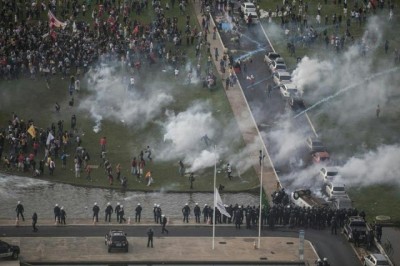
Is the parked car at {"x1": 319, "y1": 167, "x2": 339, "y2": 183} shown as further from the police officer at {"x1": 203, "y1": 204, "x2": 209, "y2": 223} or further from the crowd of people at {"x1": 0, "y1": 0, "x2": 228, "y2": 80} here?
the crowd of people at {"x1": 0, "y1": 0, "x2": 228, "y2": 80}

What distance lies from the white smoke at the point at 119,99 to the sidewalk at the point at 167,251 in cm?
2718

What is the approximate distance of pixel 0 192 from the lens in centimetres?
10969

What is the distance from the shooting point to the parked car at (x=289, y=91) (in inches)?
4936

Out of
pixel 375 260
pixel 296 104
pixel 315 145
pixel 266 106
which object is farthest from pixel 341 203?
pixel 266 106

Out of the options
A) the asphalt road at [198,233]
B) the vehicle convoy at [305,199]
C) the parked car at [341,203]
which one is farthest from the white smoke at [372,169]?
the asphalt road at [198,233]

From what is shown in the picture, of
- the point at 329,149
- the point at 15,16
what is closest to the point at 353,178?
the point at 329,149

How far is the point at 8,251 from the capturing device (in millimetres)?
92938

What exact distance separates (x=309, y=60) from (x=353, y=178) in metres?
23.9

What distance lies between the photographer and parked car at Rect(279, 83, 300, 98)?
125 m

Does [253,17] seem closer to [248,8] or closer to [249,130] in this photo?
[248,8]

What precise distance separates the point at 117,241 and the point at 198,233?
24.7 ft

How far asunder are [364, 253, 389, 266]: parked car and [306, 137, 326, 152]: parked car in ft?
72.7

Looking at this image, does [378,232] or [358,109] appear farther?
[358,109]

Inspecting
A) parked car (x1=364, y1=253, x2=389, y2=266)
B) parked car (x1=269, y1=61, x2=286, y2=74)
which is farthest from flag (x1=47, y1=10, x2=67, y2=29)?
parked car (x1=364, y1=253, x2=389, y2=266)
